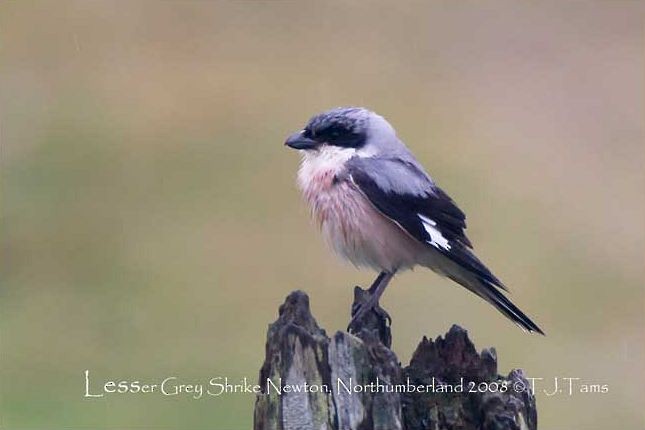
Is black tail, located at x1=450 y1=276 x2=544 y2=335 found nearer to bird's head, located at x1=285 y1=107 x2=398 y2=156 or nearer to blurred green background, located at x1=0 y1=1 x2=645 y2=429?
bird's head, located at x1=285 y1=107 x2=398 y2=156

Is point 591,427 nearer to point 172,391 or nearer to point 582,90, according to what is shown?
point 172,391

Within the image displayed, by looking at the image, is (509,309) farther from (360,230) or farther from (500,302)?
(360,230)

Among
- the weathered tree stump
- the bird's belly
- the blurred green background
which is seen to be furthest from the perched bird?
the blurred green background

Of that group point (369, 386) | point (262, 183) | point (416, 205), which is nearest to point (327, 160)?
point (416, 205)

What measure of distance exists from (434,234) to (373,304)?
0.39 m

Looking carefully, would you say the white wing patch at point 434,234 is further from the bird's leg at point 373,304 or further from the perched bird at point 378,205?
the bird's leg at point 373,304

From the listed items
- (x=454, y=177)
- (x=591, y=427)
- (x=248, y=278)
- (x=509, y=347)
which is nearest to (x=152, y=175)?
(x=248, y=278)

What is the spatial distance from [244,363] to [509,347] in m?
1.71

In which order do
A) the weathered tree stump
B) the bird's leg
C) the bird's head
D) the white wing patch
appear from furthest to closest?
1. the bird's head
2. the white wing patch
3. the bird's leg
4. the weathered tree stump

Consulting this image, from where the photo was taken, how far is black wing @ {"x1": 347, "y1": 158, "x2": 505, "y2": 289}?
4840mm

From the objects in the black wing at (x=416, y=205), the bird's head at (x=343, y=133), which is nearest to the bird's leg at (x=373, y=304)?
the black wing at (x=416, y=205)

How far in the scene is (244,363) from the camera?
8.48 metres

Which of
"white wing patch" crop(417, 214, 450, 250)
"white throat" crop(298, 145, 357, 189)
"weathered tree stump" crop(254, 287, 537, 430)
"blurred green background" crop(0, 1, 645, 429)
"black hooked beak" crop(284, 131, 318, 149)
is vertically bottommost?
"weathered tree stump" crop(254, 287, 537, 430)

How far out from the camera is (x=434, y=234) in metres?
4.88
